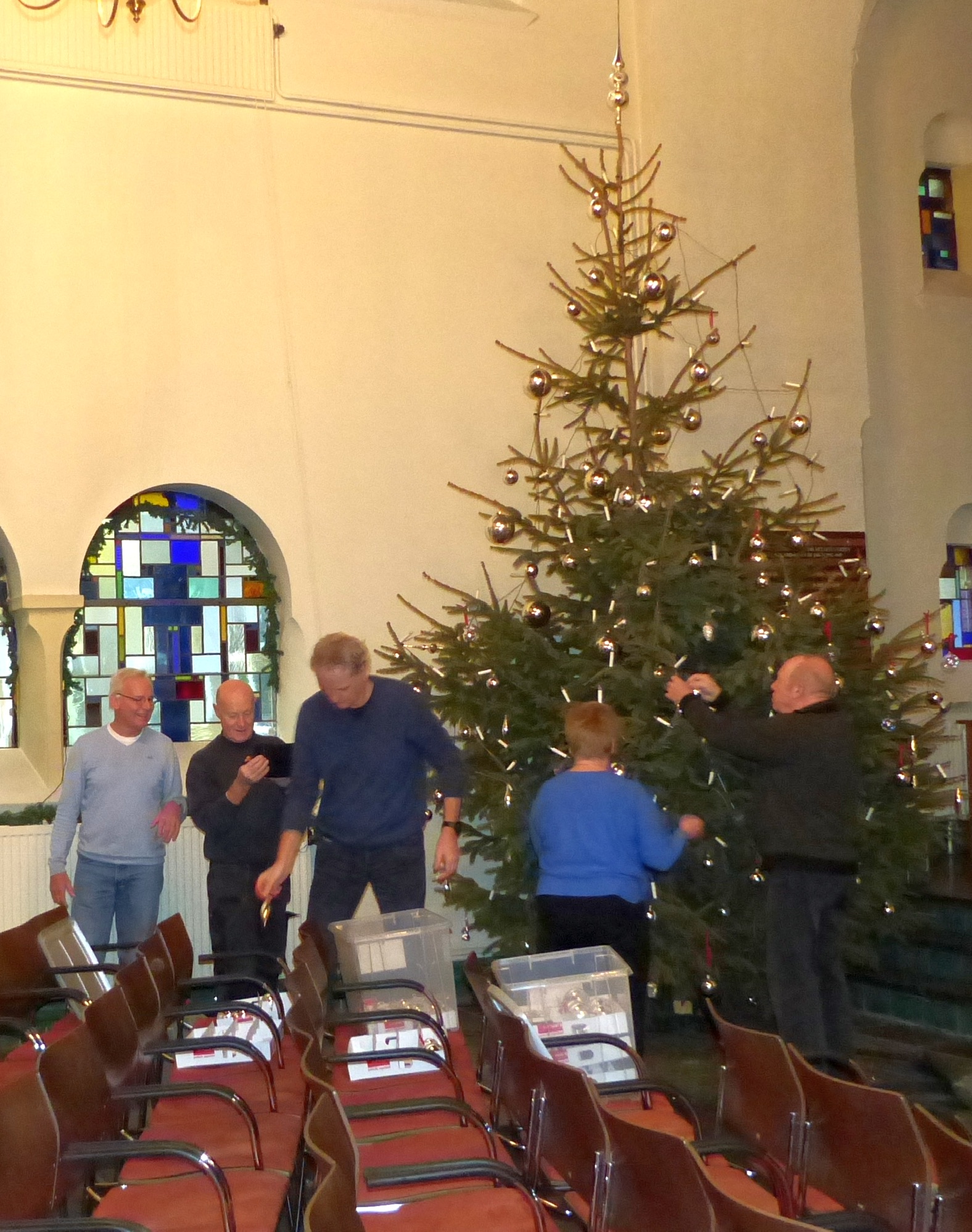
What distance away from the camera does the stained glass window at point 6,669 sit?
7484 mm

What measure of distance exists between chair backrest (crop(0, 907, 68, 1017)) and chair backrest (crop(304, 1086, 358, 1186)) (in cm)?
230

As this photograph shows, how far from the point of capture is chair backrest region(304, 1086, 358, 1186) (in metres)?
2.35

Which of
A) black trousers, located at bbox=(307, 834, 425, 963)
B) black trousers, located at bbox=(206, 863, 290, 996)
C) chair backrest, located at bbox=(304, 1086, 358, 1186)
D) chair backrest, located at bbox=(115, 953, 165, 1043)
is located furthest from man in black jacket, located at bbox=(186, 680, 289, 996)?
chair backrest, located at bbox=(304, 1086, 358, 1186)

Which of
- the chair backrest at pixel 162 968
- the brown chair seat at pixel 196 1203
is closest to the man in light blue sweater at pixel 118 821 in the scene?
the chair backrest at pixel 162 968

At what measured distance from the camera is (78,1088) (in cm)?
296

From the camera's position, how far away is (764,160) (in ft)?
28.7

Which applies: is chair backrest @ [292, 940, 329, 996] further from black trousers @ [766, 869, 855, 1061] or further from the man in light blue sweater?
the man in light blue sweater

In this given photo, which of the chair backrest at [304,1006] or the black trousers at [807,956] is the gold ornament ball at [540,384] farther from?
the chair backrest at [304,1006]

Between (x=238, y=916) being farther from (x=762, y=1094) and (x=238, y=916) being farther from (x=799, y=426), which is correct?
(x=799, y=426)

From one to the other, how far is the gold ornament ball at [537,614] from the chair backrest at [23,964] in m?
2.61

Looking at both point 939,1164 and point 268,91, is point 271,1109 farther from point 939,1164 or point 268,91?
point 268,91

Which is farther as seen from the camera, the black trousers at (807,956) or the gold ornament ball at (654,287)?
the gold ornament ball at (654,287)

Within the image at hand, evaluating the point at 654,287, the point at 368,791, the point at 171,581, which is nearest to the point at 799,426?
the point at 654,287

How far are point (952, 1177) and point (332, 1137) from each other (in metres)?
1.07
